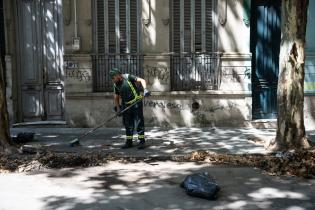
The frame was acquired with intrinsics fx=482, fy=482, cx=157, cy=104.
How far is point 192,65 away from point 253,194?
580cm

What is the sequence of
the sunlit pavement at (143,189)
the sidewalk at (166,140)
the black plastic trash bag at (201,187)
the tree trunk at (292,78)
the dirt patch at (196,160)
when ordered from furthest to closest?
the sidewalk at (166,140), the tree trunk at (292,78), the dirt patch at (196,160), the black plastic trash bag at (201,187), the sunlit pavement at (143,189)

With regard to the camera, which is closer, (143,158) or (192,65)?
(143,158)

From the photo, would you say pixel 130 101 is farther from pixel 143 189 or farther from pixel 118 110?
pixel 143 189

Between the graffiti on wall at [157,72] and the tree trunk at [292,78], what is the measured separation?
3.54 meters

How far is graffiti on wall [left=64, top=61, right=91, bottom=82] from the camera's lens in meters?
12.2

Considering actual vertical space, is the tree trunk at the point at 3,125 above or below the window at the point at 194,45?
below

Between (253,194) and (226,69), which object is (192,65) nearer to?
(226,69)

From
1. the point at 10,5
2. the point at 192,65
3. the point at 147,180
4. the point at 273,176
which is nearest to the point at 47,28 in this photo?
the point at 10,5

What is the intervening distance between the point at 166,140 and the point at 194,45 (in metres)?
2.88

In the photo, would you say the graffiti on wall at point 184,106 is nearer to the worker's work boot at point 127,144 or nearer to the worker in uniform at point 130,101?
the worker in uniform at point 130,101

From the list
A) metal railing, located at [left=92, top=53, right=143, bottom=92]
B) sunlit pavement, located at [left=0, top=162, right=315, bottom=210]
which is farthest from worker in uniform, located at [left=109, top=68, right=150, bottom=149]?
metal railing, located at [left=92, top=53, right=143, bottom=92]

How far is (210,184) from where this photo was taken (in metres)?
6.91

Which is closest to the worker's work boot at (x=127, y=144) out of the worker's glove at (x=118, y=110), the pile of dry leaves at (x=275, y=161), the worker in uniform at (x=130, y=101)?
the worker in uniform at (x=130, y=101)

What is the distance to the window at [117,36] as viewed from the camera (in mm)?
12266
